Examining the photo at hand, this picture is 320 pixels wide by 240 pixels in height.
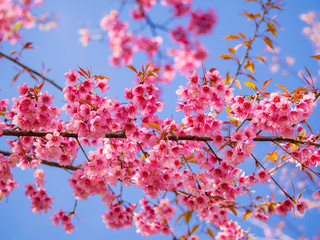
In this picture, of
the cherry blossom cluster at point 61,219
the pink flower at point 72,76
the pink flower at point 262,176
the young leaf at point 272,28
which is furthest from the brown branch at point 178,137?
the cherry blossom cluster at point 61,219

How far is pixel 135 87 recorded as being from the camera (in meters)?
2.04

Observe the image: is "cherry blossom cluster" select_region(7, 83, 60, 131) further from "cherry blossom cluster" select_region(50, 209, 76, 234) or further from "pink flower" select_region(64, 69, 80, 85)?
"cherry blossom cluster" select_region(50, 209, 76, 234)

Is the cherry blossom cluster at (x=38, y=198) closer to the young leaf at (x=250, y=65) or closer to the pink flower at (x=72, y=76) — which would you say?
the pink flower at (x=72, y=76)

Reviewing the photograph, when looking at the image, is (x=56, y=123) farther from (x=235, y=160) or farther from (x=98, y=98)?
(x=235, y=160)

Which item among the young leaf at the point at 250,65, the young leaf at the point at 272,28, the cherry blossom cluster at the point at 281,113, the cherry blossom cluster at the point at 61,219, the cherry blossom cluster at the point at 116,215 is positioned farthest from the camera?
the cherry blossom cluster at the point at 61,219

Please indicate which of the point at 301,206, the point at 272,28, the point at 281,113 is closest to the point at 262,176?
the point at 301,206

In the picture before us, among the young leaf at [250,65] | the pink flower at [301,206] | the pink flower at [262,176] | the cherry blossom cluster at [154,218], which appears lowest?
the pink flower at [301,206]

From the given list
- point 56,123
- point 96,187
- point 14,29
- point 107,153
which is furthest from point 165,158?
point 14,29

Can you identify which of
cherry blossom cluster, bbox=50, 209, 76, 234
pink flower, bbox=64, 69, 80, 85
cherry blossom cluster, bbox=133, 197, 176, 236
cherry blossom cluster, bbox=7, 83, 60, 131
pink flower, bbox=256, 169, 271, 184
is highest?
pink flower, bbox=64, 69, 80, 85

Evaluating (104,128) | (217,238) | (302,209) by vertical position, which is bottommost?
(302,209)

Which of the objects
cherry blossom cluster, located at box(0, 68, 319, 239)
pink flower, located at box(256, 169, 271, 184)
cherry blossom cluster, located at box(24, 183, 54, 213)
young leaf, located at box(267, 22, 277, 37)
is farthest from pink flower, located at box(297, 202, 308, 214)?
cherry blossom cluster, located at box(24, 183, 54, 213)

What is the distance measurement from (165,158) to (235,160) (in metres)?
0.65

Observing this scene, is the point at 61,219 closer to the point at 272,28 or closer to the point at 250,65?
the point at 250,65

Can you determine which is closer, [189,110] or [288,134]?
[288,134]
